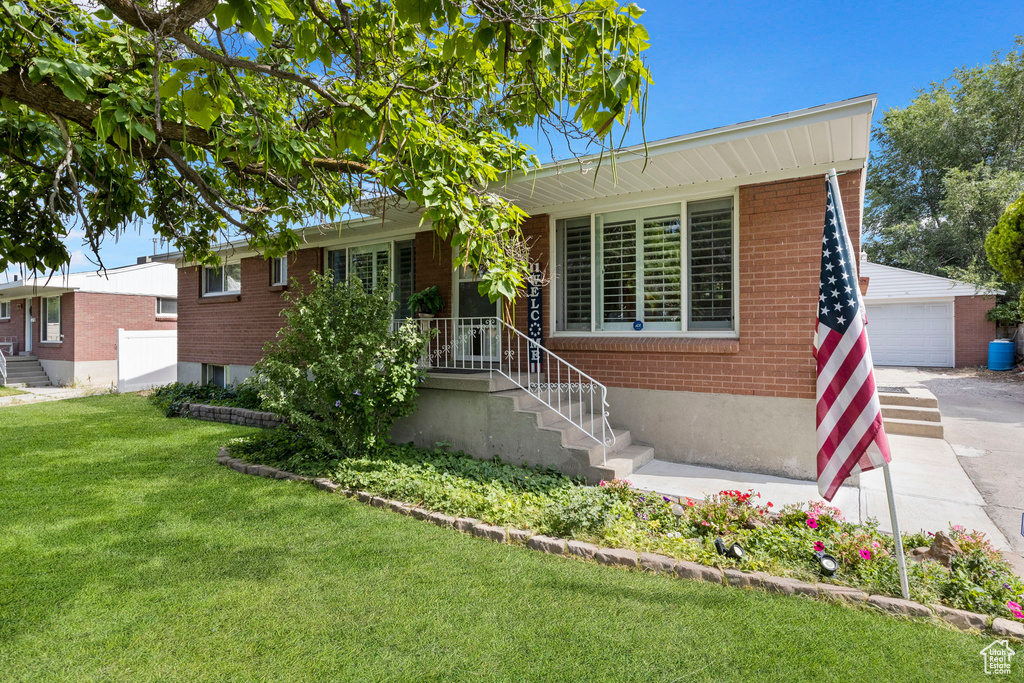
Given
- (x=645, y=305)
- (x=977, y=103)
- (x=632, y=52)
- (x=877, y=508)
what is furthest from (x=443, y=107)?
(x=977, y=103)

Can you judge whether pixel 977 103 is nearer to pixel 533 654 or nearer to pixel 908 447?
pixel 908 447

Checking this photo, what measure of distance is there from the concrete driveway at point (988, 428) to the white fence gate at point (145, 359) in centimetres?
1831

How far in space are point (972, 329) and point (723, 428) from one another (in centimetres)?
1611

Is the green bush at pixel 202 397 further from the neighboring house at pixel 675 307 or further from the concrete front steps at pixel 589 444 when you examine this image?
the concrete front steps at pixel 589 444

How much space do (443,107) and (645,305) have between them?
365 cm

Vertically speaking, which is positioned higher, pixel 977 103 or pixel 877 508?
pixel 977 103

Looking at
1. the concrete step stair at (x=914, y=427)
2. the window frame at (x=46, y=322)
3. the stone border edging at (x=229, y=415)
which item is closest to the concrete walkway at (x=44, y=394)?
the window frame at (x=46, y=322)

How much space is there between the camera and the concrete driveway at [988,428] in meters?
4.89

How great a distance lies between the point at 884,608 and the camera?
9.81ft

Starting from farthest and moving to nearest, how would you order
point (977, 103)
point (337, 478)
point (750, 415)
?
point (977, 103) < point (750, 415) < point (337, 478)

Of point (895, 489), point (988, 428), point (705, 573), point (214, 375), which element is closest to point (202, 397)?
point (214, 375)

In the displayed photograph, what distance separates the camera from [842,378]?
333cm

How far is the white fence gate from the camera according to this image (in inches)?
592

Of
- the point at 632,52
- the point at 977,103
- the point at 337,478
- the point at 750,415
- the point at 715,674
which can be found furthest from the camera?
the point at 977,103
